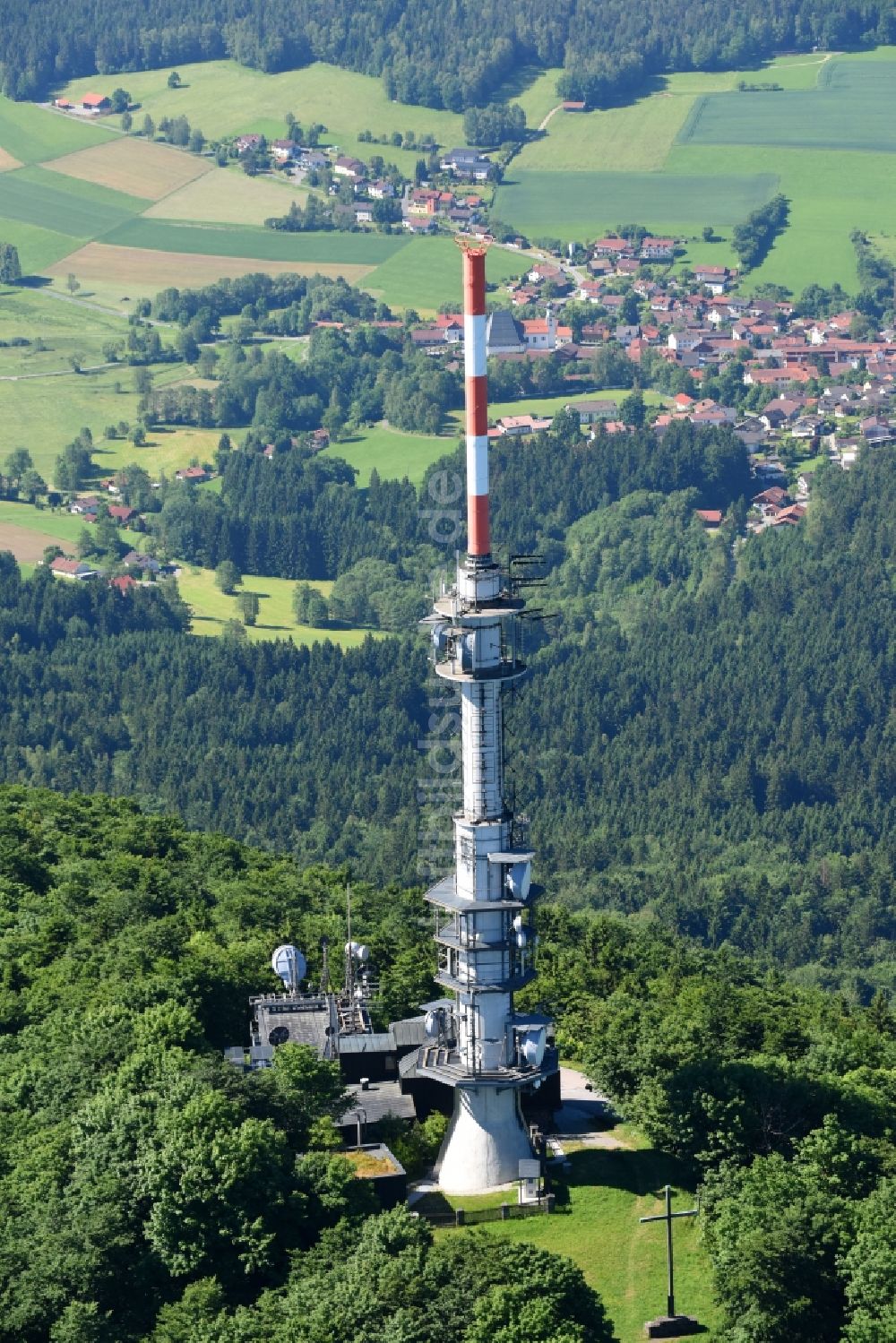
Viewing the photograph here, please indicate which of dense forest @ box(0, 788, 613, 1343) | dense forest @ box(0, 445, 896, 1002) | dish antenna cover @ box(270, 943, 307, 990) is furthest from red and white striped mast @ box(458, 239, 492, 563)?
dense forest @ box(0, 445, 896, 1002)

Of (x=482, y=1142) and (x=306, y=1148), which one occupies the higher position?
(x=306, y=1148)

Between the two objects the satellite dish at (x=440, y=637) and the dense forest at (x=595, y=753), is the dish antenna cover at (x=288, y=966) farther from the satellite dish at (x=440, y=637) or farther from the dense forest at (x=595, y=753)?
the dense forest at (x=595, y=753)

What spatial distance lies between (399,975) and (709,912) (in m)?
63.7

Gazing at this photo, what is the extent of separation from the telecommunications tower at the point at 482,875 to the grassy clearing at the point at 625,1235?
2369mm

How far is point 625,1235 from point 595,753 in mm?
99448

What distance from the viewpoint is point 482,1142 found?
80375 millimetres

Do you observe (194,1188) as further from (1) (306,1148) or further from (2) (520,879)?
(2) (520,879)

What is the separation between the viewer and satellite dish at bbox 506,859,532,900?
263ft

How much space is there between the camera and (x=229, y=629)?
195625mm

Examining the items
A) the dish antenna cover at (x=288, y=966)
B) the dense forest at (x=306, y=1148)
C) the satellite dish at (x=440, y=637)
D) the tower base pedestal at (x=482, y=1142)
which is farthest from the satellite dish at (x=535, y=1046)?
the satellite dish at (x=440, y=637)

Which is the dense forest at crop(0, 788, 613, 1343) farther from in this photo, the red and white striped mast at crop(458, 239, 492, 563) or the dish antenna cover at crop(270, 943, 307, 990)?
the red and white striped mast at crop(458, 239, 492, 563)

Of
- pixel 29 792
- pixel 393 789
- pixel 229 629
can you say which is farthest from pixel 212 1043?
pixel 229 629

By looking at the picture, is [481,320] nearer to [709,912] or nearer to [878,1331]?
[878,1331]

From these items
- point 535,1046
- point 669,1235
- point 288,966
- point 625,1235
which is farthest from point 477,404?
point 669,1235
